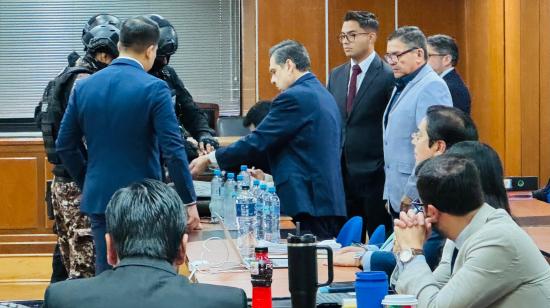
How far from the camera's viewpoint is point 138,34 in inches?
178

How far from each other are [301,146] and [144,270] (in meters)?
2.87

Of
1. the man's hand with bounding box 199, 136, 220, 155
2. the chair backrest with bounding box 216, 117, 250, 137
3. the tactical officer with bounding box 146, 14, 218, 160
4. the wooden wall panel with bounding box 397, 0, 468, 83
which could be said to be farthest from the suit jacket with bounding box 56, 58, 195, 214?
Answer: the wooden wall panel with bounding box 397, 0, 468, 83

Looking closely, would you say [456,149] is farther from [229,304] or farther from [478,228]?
[229,304]

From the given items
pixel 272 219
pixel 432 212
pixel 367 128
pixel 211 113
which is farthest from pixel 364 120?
pixel 432 212

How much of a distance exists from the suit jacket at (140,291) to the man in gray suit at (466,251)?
0.74 meters

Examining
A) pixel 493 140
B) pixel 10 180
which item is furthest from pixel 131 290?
pixel 493 140

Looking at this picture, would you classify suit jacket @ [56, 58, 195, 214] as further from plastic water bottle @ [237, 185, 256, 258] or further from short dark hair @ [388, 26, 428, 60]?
short dark hair @ [388, 26, 428, 60]

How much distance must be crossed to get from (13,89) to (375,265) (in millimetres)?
6818

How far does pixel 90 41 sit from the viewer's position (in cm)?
532

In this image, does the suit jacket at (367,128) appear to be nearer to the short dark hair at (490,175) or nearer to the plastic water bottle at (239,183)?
the plastic water bottle at (239,183)

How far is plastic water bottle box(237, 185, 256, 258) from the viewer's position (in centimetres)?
407

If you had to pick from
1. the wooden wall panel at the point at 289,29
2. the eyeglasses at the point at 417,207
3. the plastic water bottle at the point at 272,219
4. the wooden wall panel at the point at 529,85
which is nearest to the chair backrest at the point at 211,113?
the wooden wall panel at the point at 289,29

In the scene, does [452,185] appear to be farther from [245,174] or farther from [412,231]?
[245,174]

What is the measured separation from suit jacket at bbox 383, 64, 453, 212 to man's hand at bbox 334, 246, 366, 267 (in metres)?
1.32
